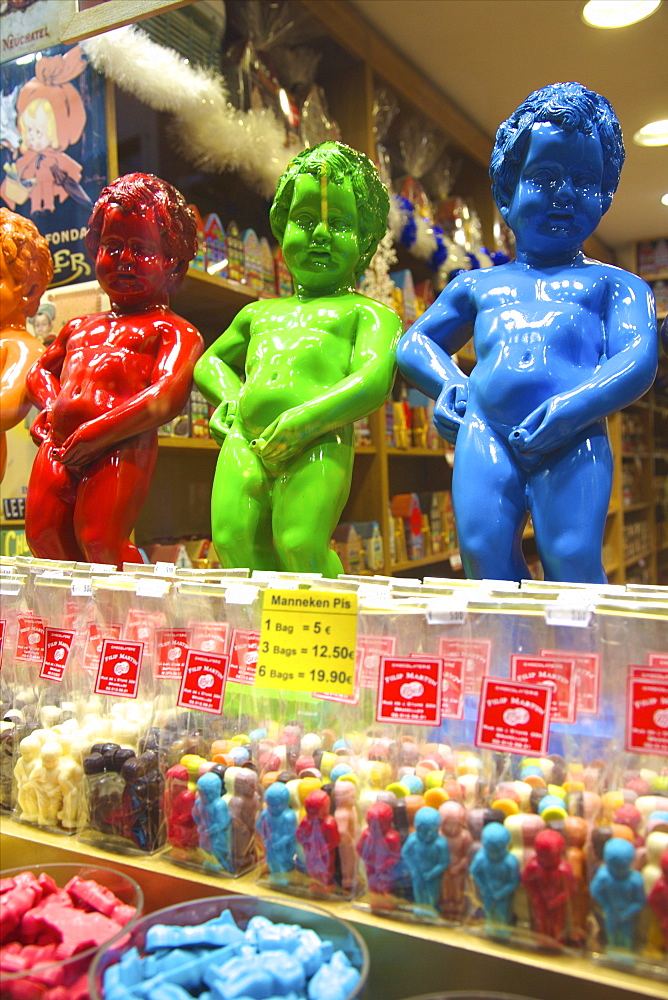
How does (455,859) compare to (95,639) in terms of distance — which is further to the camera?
(95,639)

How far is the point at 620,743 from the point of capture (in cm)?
72

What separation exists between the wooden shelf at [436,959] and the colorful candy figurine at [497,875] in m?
0.02

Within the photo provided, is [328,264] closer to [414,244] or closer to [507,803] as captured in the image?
[507,803]

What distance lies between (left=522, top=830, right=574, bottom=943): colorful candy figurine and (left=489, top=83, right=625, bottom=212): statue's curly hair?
1.03 metres

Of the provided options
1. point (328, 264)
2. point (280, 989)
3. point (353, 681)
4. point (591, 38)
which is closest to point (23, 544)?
point (328, 264)

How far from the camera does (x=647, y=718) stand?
673 millimetres

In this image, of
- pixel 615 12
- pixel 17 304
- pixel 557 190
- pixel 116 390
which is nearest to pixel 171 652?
pixel 116 390

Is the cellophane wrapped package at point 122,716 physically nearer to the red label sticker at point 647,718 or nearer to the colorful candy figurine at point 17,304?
the red label sticker at point 647,718

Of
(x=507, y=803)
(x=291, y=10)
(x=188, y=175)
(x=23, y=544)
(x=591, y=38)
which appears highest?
(x=291, y=10)

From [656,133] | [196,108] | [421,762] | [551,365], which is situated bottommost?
[421,762]

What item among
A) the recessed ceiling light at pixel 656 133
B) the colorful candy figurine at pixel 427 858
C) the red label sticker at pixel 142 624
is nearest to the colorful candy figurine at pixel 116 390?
the red label sticker at pixel 142 624

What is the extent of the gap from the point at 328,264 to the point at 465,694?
3.14ft

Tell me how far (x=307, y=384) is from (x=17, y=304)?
2.67ft

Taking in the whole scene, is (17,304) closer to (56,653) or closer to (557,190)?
(56,653)
